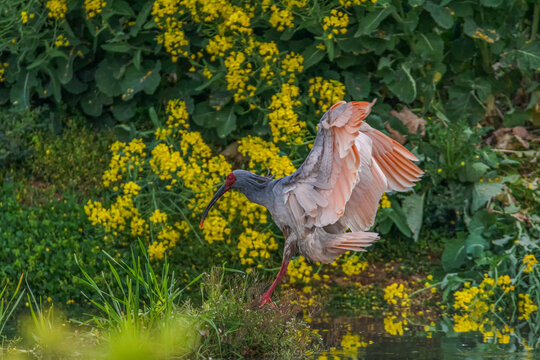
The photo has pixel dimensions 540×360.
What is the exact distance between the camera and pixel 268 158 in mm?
6996

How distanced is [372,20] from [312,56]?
0.55 metres

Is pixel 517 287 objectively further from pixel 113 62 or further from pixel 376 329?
pixel 113 62

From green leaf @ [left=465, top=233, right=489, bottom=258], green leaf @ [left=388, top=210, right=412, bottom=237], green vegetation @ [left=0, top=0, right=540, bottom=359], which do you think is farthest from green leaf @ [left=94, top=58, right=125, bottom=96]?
green leaf @ [left=465, top=233, right=489, bottom=258]

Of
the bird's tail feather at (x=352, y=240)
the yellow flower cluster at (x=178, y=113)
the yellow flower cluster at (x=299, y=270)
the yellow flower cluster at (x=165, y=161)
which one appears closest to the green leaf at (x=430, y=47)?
the yellow flower cluster at (x=178, y=113)

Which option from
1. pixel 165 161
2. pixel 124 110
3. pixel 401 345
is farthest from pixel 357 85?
pixel 401 345

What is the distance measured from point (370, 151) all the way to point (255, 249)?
177cm

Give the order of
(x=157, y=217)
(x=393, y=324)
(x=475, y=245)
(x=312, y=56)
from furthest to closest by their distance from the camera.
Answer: (x=312, y=56) → (x=475, y=245) → (x=157, y=217) → (x=393, y=324)

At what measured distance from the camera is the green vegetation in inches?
269

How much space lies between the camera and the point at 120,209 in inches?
272

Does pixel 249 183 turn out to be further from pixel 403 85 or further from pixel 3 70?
pixel 3 70

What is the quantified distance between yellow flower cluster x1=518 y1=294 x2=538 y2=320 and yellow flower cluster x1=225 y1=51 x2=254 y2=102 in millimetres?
2519

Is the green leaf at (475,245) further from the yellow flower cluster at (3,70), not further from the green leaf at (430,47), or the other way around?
the yellow flower cluster at (3,70)

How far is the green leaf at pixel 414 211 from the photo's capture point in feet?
25.1

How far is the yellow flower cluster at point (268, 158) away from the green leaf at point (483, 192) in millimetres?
1701
